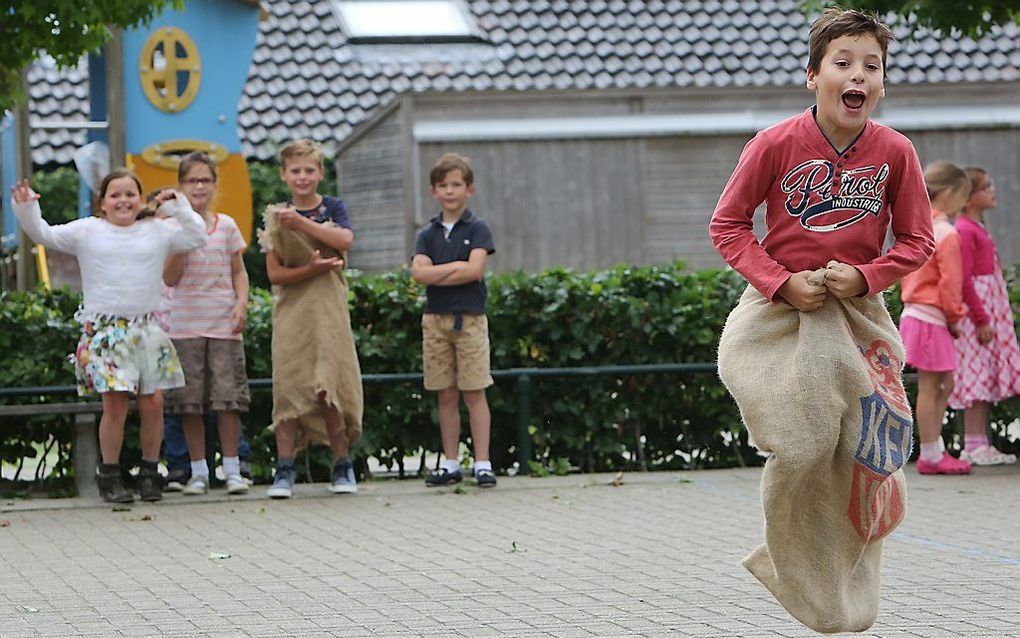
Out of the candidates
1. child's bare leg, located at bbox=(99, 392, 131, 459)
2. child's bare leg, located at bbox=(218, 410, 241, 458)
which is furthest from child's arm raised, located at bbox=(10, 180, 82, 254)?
child's bare leg, located at bbox=(218, 410, 241, 458)

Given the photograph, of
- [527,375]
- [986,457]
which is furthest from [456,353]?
[986,457]

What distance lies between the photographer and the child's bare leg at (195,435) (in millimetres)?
9547

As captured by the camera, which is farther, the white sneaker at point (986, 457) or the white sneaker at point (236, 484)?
the white sneaker at point (986, 457)

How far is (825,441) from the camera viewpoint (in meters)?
4.88

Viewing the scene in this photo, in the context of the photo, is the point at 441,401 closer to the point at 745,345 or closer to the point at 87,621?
the point at 87,621

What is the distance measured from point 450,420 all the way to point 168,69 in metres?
5.62

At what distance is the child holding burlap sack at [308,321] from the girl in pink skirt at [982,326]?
3.59 metres

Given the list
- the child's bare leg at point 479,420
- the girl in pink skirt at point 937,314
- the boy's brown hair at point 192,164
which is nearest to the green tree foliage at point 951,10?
the girl in pink skirt at point 937,314

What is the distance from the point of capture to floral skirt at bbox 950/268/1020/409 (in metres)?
10.2

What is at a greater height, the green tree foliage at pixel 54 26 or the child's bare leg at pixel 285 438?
the green tree foliage at pixel 54 26

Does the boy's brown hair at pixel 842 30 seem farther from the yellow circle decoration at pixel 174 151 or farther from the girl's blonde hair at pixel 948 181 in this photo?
the yellow circle decoration at pixel 174 151

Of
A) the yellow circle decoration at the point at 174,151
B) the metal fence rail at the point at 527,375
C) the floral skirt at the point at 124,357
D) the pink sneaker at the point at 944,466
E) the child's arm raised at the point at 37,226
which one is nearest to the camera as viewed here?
the child's arm raised at the point at 37,226

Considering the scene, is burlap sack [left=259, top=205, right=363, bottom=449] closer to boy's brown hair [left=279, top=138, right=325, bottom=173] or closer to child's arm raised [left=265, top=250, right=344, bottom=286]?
child's arm raised [left=265, top=250, right=344, bottom=286]

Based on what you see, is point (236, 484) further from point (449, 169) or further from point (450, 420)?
point (449, 169)
